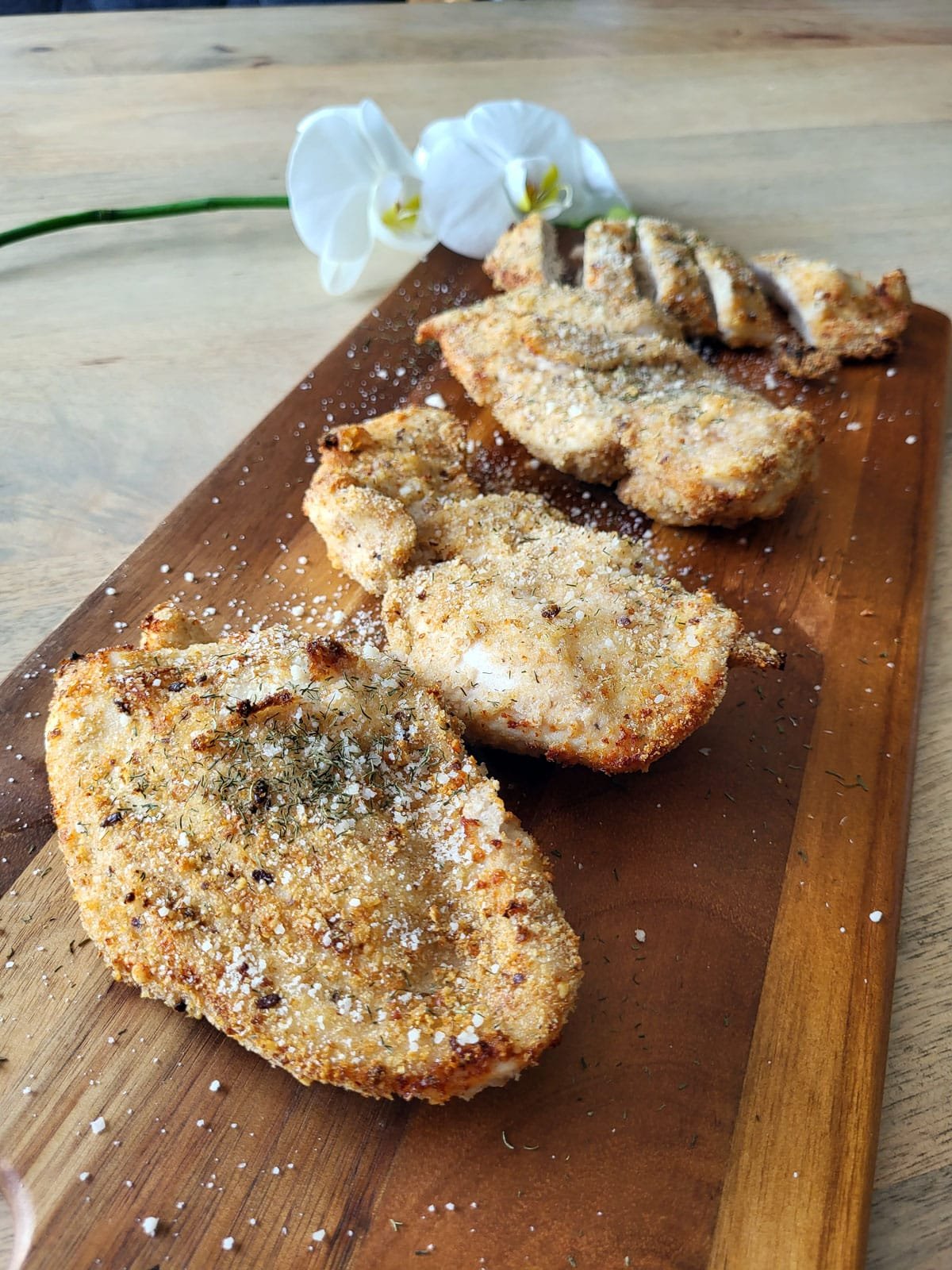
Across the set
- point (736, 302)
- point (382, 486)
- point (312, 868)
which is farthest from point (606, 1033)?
point (736, 302)

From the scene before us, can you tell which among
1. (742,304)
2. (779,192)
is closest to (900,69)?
(779,192)

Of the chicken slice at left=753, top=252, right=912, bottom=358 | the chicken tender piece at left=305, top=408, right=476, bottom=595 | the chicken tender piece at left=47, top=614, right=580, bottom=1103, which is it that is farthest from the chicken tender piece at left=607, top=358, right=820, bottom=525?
the chicken tender piece at left=47, top=614, right=580, bottom=1103

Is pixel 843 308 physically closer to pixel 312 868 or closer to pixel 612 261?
pixel 612 261

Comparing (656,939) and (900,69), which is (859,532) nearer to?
(656,939)

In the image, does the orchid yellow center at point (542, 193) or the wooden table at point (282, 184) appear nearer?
the wooden table at point (282, 184)

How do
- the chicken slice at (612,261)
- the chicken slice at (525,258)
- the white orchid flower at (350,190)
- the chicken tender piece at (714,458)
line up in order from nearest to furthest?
the chicken tender piece at (714,458) < the chicken slice at (612,261) < the chicken slice at (525,258) < the white orchid flower at (350,190)

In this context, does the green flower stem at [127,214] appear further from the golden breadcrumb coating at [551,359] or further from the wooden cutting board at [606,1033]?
the wooden cutting board at [606,1033]

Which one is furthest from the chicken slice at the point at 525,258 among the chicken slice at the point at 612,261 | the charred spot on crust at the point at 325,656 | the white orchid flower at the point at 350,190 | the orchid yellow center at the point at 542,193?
the charred spot on crust at the point at 325,656
